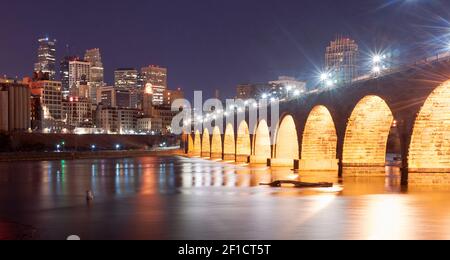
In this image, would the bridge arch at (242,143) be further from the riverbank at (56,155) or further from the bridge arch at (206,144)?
the riverbank at (56,155)

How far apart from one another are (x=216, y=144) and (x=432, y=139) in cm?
8288

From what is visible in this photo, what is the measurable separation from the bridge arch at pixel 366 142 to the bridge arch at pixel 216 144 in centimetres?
6431

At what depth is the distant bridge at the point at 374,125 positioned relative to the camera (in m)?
32.2

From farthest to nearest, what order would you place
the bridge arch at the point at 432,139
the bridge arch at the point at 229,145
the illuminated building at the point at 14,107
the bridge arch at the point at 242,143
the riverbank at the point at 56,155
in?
the illuminated building at the point at 14,107 < the bridge arch at the point at 229,145 < the riverbank at the point at 56,155 < the bridge arch at the point at 242,143 < the bridge arch at the point at 432,139

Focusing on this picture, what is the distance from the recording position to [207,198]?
102 feet

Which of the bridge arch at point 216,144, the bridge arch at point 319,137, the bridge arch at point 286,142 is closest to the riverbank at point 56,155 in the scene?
the bridge arch at point 216,144

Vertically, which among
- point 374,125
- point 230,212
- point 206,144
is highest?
point 374,125

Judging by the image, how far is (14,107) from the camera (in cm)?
16100

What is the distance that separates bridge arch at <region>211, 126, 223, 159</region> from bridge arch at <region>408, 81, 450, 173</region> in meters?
75.4

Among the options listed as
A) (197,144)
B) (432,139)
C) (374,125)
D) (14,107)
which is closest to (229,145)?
(197,144)

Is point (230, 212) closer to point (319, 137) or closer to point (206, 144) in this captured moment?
point (319, 137)

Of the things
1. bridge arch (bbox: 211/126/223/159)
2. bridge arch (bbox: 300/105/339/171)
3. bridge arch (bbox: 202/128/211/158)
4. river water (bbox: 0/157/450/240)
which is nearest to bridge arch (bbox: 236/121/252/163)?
bridge arch (bbox: 211/126/223/159)
